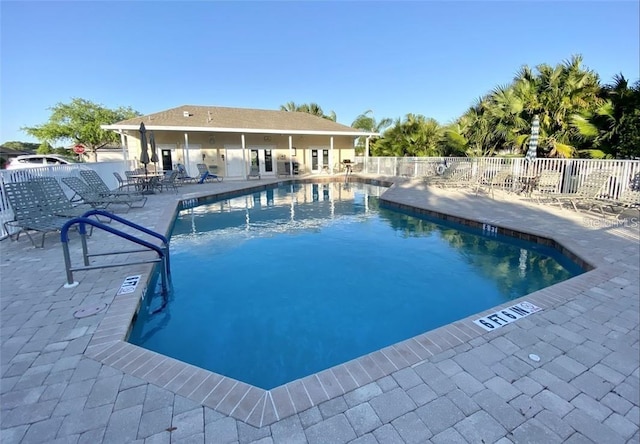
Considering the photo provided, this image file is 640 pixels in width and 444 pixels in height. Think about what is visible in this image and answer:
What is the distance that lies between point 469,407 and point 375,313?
7.12ft

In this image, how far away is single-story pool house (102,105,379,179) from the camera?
677 inches

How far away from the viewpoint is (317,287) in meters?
4.83

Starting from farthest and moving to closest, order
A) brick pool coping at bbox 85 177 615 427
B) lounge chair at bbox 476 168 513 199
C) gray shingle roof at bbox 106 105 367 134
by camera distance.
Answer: gray shingle roof at bbox 106 105 367 134, lounge chair at bbox 476 168 513 199, brick pool coping at bbox 85 177 615 427

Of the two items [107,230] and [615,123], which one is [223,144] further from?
[615,123]

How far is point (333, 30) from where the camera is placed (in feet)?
58.3

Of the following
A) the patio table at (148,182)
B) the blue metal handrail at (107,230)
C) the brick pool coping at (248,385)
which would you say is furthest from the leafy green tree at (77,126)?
the brick pool coping at (248,385)

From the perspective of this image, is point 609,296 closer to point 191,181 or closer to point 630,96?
point 630,96

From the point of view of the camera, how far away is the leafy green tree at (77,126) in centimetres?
3272

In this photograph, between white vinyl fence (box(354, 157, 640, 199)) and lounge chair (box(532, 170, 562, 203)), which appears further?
lounge chair (box(532, 170, 562, 203))

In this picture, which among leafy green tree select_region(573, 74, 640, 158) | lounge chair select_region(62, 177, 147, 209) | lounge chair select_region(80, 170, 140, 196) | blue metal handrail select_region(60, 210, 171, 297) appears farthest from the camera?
leafy green tree select_region(573, 74, 640, 158)

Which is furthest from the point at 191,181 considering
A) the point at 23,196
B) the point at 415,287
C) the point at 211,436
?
the point at 211,436

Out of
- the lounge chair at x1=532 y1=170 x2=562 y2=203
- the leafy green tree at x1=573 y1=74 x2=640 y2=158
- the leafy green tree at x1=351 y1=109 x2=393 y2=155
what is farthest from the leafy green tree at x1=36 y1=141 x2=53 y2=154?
the leafy green tree at x1=573 y1=74 x2=640 y2=158

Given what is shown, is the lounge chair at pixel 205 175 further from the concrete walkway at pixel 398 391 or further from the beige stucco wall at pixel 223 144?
the concrete walkway at pixel 398 391

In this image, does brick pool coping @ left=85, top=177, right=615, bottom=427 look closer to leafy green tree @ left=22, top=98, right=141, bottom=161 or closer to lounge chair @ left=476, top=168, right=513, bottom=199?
lounge chair @ left=476, top=168, right=513, bottom=199
